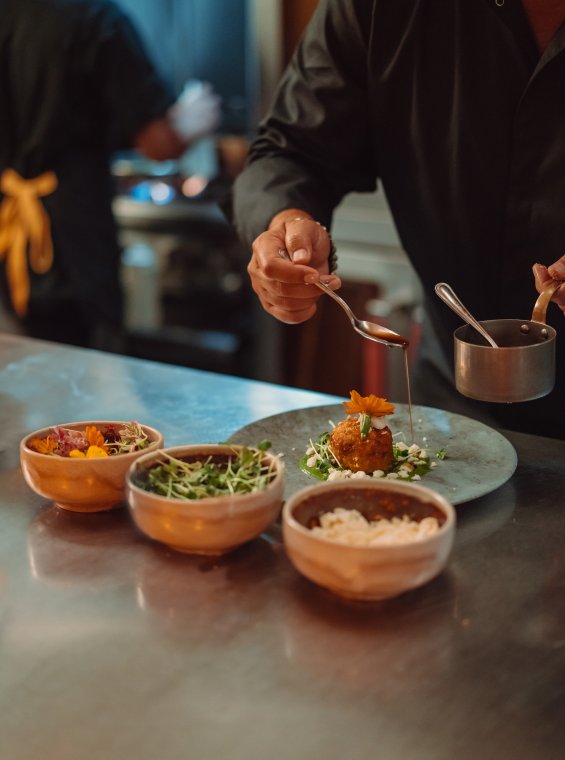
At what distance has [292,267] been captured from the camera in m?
1.60

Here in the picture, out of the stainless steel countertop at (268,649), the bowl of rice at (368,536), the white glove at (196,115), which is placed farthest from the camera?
the white glove at (196,115)

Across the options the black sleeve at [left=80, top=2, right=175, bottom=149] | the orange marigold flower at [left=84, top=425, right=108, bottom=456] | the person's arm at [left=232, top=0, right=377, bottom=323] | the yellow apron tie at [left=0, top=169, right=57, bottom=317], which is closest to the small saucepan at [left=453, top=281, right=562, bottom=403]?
the person's arm at [left=232, top=0, right=377, bottom=323]

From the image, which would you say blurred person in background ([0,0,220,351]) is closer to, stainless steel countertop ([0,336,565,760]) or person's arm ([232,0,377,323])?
person's arm ([232,0,377,323])

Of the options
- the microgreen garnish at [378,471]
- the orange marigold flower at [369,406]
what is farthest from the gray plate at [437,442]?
the orange marigold flower at [369,406]

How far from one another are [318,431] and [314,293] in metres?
0.23

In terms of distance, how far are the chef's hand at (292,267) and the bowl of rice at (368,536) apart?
1.62ft

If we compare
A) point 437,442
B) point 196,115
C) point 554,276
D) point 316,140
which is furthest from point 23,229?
point 554,276

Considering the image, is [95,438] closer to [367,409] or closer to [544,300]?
[367,409]

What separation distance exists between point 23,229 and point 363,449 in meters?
2.40

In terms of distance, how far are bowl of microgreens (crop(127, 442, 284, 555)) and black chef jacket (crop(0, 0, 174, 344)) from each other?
232cm

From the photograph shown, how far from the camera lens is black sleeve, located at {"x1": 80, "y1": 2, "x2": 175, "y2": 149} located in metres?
3.29

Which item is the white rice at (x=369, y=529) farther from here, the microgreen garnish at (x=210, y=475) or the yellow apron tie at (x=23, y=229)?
the yellow apron tie at (x=23, y=229)

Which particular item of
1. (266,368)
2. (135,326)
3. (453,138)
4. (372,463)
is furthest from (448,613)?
(135,326)

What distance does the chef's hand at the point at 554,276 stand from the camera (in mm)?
1456
